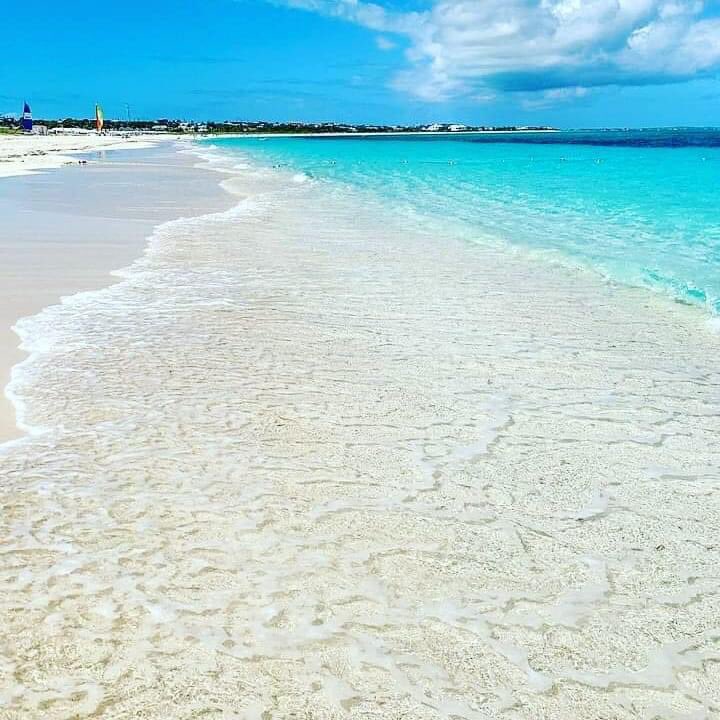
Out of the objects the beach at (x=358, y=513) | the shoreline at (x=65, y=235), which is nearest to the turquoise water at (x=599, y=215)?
the beach at (x=358, y=513)

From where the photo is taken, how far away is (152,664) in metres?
3.68

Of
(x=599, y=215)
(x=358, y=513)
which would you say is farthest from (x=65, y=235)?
(x=599, y=215)

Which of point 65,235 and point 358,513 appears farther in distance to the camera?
point 65,235

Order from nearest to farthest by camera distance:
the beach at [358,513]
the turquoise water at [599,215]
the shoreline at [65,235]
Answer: the beach at [358,513] < the shoreline at [65,235] < the turquoise water at [599,215]

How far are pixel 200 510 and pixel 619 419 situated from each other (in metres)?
4.19

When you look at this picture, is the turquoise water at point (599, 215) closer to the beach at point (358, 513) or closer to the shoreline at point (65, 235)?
the beach at point (358, 513)

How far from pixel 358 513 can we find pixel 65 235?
1456 cm

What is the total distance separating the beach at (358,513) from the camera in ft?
12.0

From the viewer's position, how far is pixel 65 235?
17141mm

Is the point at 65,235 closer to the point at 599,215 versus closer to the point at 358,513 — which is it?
the point at 358,513

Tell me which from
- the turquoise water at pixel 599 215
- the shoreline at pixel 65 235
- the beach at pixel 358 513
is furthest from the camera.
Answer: the turquoise water at pixel 599 215

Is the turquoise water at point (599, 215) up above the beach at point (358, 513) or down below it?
above

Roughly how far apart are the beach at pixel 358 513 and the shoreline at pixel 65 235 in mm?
317

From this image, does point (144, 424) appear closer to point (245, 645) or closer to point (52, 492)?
point (52, 492)
